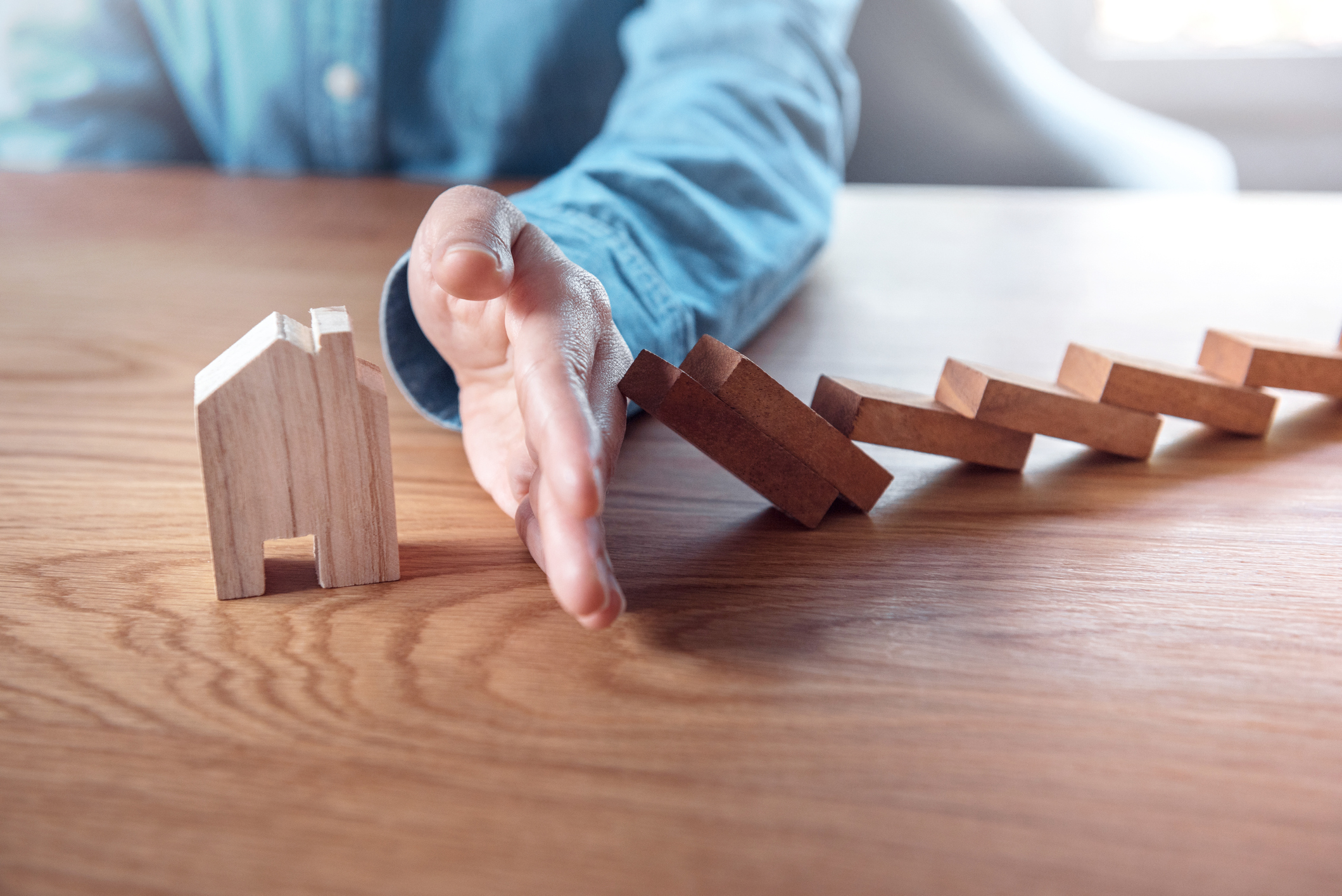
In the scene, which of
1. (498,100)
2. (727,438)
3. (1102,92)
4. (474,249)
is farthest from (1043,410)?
(1102,92)

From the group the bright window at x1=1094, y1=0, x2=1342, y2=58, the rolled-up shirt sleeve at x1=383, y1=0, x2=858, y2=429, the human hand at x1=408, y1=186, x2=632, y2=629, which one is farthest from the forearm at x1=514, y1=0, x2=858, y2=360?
the bright window at x1=1094, y1=0, x2=1342, y2=58

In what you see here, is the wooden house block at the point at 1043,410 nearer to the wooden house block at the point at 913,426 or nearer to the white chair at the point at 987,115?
→ the wooden house block at the point at 913,426

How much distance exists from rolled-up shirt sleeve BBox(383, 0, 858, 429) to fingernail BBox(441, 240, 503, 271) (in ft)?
0.50

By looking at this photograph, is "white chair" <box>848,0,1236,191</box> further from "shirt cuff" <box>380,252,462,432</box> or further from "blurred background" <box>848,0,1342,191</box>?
"shirt cuff" <box>380,252,462,432</box>

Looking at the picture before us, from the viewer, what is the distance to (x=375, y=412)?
38 centimetres

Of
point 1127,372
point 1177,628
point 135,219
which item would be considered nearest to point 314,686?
point 1177,628

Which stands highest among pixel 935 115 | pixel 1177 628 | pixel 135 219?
pixel 935 115

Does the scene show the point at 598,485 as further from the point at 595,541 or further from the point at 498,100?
the point at 498,100

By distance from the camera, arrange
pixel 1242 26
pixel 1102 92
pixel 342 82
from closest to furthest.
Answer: pixel 342 82 → pixel 1242 26 → pixel 1102 92

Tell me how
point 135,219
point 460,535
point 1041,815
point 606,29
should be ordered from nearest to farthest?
point 1041,815, point 460,535, point 135,219, point 606,29

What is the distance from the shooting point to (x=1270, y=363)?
1.84ft

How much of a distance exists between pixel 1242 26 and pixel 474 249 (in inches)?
87.1

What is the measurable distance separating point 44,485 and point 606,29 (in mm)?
877

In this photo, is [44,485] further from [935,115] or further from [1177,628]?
[935,115]
